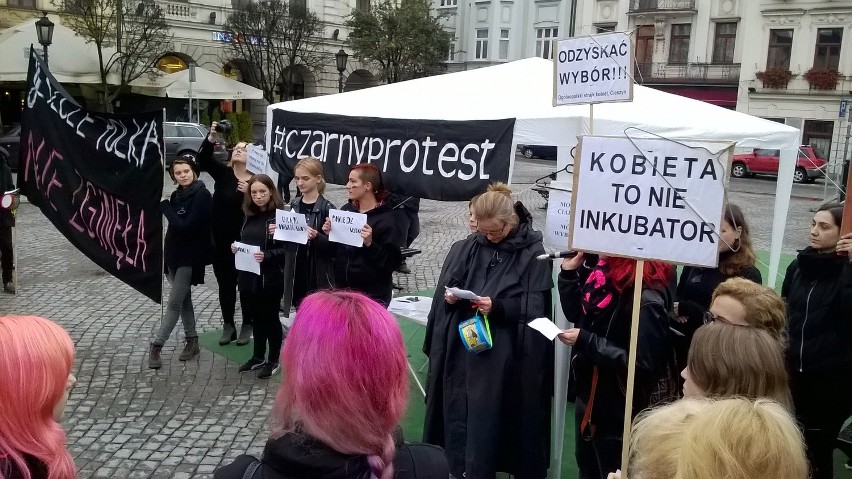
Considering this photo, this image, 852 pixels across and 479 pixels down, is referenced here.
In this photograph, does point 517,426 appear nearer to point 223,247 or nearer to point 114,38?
point 223,247

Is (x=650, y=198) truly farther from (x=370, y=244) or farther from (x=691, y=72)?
(x=691, y=72)

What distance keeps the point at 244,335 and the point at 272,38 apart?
92.3ft

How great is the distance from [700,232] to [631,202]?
306 millimetres

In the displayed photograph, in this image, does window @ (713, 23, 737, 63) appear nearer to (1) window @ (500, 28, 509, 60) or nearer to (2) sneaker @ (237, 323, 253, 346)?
(1) window @ (500, 28, 509, 60)

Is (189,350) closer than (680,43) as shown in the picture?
Yes

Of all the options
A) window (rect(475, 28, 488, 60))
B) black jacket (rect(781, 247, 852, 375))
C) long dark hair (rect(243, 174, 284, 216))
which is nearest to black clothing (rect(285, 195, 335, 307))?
long dark hair (rect(243, 174, 284, 216))

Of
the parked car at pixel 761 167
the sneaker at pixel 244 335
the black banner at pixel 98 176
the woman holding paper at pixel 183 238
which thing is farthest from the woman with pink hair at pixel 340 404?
the parked car at pixel 761 167

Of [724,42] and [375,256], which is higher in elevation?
[724,42]

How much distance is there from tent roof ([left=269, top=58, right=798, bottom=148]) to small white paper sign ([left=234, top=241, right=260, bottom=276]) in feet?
4.09

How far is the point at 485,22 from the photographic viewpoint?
4881cm

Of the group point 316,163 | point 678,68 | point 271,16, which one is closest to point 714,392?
point 316,163

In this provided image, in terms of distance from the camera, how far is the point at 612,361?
10.3 ft

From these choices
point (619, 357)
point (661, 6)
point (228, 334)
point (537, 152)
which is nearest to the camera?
point (619, 357)

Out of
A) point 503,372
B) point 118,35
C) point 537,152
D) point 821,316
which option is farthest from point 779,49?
point 503,372
